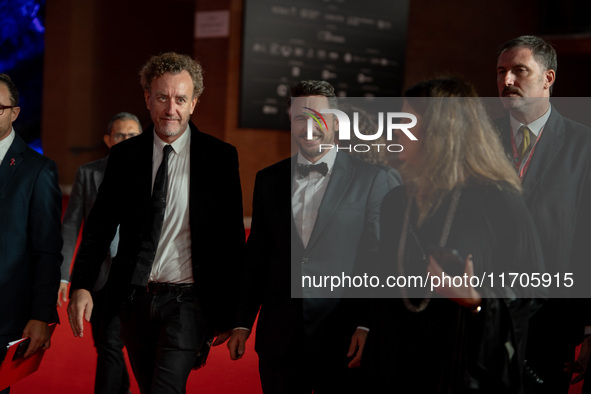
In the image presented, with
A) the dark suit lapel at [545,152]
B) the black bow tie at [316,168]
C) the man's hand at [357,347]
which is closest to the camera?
the man's hand at [357,347]

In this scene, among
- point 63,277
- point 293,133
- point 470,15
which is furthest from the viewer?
point 470,15

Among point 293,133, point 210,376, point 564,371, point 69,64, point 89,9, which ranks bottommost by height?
point 210,376

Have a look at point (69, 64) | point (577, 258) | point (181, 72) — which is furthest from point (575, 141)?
point (69, 64)

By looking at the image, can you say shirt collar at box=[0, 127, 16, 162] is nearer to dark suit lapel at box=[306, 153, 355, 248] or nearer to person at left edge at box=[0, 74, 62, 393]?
person at left edge at box=[0, 74, 62, 393]

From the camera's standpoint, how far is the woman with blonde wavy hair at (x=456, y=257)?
5.59ft

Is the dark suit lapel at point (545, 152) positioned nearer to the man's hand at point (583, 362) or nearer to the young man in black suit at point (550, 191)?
the young man in black suit at point (550, 191)

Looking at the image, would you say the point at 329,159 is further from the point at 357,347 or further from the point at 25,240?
the point at 25,240

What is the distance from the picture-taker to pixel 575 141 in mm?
2230

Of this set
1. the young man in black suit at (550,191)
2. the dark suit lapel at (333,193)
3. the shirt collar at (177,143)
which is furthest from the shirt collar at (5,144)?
the young man in black suit at (550,191)

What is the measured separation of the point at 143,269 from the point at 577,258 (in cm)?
144

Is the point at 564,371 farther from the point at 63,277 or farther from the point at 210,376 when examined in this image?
the point at 63,277

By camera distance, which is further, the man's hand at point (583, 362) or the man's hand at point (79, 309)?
the man's hand at point (79, 309)

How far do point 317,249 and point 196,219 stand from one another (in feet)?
1.51

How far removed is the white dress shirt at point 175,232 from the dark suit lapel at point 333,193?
18.2 inches
